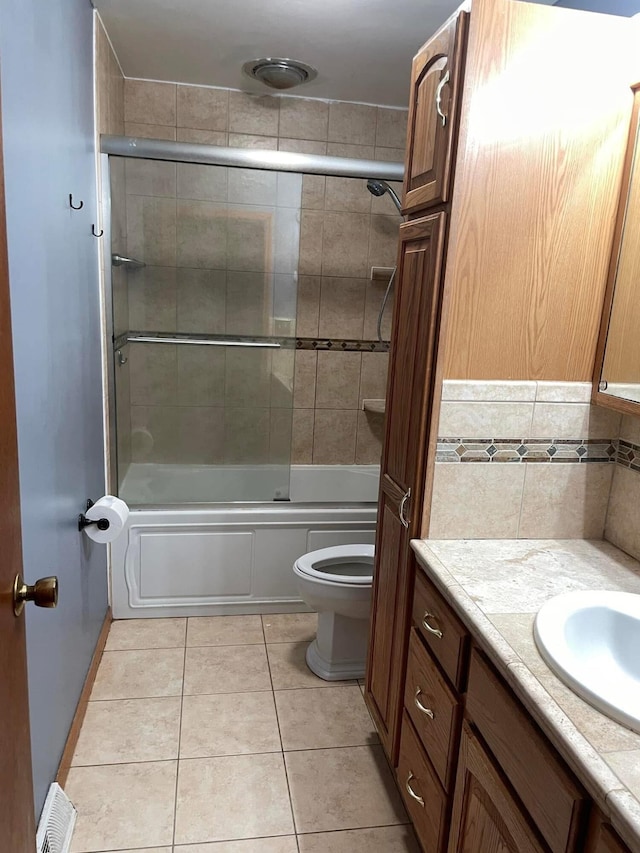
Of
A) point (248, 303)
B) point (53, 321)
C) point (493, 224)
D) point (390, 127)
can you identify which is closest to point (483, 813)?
point (493, 224)

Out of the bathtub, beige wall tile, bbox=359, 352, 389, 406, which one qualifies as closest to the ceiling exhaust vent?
beige wall tile, bbox=359, 352, 389, 406

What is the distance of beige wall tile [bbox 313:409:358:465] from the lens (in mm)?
3658

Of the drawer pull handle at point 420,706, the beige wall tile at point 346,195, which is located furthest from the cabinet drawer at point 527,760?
the beige wall tile at point 346,195

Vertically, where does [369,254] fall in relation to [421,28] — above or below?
below

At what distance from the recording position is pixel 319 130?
3379mm

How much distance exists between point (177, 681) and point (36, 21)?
221 cm

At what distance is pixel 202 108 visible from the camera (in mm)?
3238

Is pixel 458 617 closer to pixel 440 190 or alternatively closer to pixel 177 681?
pixel 440 190

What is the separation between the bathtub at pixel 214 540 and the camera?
2.83m

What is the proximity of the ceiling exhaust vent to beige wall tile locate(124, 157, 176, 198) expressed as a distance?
0.65m

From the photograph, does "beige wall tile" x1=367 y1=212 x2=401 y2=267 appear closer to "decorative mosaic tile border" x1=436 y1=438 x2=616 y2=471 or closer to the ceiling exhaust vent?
the ceiling exhaust vent

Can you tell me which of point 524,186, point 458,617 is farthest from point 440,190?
point 458,617

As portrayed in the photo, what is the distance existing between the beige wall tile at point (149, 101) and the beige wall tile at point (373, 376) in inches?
66.3

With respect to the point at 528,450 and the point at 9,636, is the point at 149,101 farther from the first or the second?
the point at 9,636
